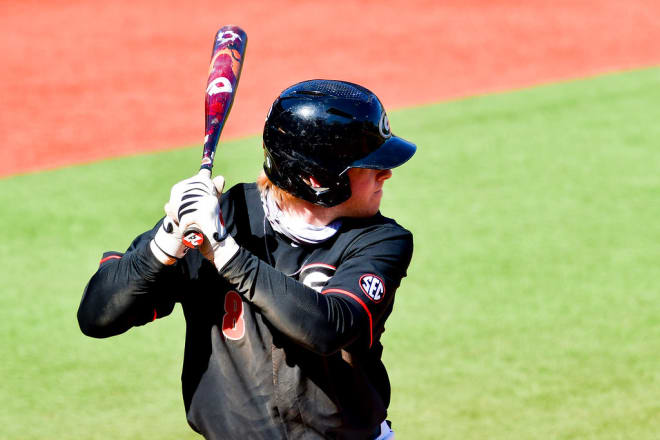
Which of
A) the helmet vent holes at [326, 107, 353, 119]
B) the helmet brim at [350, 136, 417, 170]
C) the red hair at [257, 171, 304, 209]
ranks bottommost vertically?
the red hair at [257, 171, 304, 209]

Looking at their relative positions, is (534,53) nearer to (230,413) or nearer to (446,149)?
(446,149)

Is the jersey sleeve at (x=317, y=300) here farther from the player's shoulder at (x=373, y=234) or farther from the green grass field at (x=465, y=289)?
the green grass field at (x=465, y=289)

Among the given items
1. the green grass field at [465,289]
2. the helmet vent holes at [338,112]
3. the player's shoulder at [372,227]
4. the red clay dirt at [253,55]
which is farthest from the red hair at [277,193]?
the red clay dirt at [253,55]

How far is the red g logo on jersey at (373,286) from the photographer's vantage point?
2389mm

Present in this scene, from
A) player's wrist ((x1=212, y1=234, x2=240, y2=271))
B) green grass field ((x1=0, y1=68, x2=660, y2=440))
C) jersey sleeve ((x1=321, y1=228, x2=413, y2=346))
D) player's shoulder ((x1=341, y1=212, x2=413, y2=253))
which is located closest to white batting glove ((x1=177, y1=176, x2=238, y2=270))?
player's wrist ((x1=212, y1=234, x2=240, y2=271))

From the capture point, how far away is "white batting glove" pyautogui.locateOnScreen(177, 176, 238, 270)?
7.20 feet

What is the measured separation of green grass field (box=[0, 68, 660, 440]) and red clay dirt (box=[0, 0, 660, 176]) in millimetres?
1316

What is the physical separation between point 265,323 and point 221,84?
83 centimetres

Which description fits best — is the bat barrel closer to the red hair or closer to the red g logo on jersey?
the red hair

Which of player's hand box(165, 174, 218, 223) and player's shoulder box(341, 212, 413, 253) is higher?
player's hand box(165, 174, 218, 223)

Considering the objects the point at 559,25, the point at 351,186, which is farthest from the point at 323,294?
the point at 559,25

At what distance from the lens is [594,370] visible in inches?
190

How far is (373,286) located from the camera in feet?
7.89

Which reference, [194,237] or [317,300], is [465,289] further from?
[194,237]
